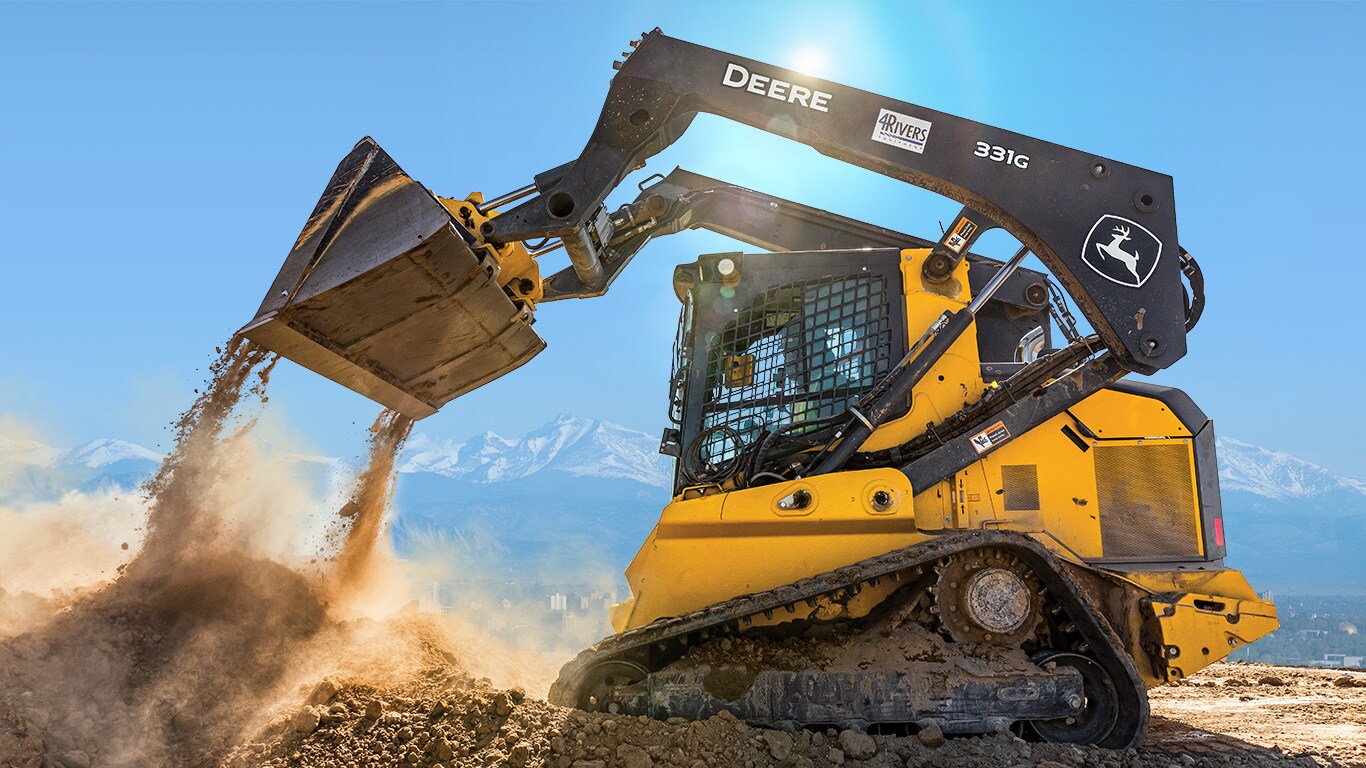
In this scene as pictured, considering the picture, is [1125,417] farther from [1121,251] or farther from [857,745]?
[857,745]

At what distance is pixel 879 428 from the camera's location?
6043 mm

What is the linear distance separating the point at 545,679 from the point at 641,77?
4601 millimetres

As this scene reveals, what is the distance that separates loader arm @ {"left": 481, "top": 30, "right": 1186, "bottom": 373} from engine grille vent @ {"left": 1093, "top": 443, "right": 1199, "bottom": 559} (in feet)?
2.00

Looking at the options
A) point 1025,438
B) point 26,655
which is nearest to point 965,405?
point 1025,438

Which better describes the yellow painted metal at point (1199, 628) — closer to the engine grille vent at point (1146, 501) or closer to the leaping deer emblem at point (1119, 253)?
the engine grille vent at point (1146, 501)

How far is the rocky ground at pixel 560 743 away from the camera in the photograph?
472cm

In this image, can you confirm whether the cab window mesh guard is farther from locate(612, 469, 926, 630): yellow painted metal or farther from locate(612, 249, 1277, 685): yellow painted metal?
locate(612, 469, 926, 630): yellow painted metal

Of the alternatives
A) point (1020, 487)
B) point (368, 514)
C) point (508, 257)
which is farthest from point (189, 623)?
point (1020, 487)

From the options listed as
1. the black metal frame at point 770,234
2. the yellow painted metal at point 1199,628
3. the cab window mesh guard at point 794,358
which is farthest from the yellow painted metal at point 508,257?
the yellow painted metal at point 1199,628

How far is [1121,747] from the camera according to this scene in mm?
5359

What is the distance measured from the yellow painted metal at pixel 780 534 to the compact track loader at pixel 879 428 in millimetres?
13

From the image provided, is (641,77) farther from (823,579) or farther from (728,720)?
(728,720)

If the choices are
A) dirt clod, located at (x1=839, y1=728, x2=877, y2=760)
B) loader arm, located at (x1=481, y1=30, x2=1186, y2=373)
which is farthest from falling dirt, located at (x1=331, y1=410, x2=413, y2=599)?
dirt clod, located at (x1=839, y1=728, x2=877, y2=760)

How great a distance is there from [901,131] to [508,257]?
7.68 feet
